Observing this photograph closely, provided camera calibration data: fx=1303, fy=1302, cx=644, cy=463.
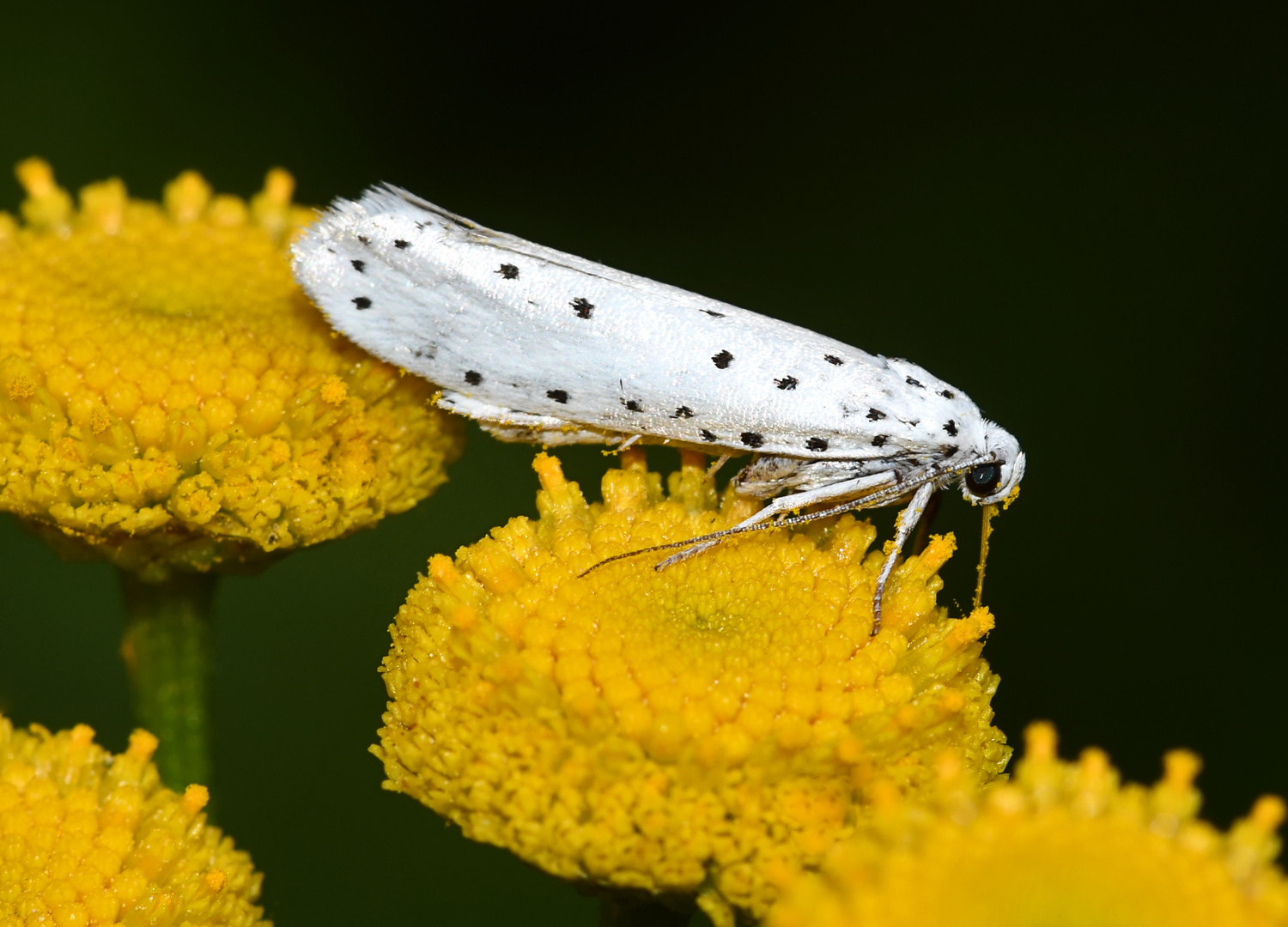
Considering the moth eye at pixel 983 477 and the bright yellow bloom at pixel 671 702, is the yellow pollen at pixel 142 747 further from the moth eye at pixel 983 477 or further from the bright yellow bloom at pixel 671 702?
the moth eye at pixel 983 477

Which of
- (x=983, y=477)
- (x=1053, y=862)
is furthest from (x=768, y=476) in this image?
(x=1053, y=862)

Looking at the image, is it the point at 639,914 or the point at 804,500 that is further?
the point at 804,500

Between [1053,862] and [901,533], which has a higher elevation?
[901,533]

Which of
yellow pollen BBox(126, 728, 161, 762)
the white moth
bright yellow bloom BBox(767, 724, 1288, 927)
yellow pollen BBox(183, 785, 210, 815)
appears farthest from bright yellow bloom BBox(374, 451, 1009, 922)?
yellow pollen BBox(126, 728, 161, 762)

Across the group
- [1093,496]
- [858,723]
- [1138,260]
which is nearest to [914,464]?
[858,723]

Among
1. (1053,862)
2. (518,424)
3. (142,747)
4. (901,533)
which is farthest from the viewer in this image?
(518,424)

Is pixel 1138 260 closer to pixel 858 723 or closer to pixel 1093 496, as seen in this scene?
pixel 1093 496

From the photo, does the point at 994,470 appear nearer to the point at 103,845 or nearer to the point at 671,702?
the point at 671,702
